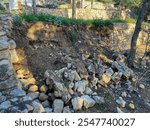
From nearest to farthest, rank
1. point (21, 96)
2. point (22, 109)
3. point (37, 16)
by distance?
point (22, 109), point (21, 96), point (37, 16)

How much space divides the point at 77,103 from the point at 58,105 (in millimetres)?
542

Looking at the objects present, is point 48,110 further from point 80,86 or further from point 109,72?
point 109,72

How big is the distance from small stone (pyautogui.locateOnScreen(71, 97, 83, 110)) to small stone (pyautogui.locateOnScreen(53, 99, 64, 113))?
361 millimetres

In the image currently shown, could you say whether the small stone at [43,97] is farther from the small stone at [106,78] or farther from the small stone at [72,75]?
the small stone at [106,78]

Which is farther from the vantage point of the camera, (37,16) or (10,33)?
(37,16)

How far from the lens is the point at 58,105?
6.62 metres

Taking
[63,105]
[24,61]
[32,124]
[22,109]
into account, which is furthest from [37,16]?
[32,124]

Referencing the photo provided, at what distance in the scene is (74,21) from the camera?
38.6 ft

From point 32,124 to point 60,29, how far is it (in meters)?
6.60

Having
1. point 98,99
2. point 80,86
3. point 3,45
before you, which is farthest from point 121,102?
point 3,45

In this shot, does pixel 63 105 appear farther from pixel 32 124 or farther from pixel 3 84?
pixel 32 124

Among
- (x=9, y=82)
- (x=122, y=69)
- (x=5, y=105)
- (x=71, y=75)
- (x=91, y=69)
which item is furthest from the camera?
(x=122, y=69)

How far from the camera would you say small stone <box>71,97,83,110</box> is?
6.95m

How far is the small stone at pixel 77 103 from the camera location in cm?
695
